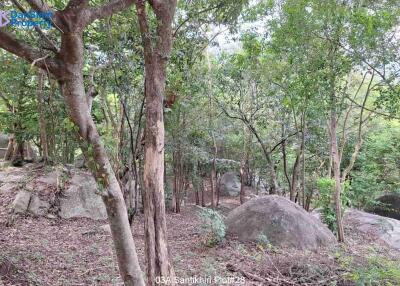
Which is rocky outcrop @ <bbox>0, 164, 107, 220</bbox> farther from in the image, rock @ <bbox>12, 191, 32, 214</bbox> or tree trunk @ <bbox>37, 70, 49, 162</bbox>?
tree trunk @ <bbox>37, 70, 49, 162</bbox>

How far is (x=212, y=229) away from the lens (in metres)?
6.31

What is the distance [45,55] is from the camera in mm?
2814

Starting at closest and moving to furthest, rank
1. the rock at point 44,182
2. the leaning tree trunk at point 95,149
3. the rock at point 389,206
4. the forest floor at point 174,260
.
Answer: the leaning tree trunk at point 95,149 < the forest floor at point 174,260 < the rock at point 44,182 < the rock at point 389,206

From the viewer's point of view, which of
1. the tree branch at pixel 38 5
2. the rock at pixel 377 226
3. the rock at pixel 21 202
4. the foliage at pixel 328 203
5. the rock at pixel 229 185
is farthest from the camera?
the rock at pixel 229 185

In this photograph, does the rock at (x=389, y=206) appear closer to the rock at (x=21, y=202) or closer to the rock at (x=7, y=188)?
the rock at (x=21, y=202)

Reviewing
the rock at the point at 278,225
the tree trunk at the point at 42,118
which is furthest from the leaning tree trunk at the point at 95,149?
the tree trunk at the point at 42,118

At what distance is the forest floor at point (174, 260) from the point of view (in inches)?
172

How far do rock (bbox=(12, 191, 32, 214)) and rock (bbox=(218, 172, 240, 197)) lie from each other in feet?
34.3

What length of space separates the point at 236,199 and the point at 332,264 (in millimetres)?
10343

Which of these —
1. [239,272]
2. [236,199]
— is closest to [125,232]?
[239,272]

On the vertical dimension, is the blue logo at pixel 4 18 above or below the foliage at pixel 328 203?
above

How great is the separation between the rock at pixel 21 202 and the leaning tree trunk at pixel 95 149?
4.65 m

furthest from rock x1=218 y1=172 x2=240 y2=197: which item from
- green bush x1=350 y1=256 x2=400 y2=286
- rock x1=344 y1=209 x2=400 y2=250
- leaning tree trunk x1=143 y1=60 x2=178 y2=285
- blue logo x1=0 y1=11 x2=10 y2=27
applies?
blue logo x1=0 y1=11 x2=10 y2=27

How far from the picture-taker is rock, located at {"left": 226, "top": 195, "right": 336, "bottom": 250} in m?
6.32
